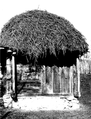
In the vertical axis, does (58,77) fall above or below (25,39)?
Result: below

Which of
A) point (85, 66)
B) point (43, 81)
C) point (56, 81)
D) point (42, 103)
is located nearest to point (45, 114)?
point (42, 103)

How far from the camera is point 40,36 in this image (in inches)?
382

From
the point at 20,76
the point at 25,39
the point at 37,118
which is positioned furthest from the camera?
the point at 20,76

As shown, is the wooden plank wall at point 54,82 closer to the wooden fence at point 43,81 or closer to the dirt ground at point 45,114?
the wooden fence at point 43,81

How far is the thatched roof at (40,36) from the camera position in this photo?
951cm

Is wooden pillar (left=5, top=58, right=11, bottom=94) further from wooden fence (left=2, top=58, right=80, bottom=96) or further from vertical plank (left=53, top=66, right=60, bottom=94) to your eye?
vertical plank (left=53, top=66, right=60, bottom=94)

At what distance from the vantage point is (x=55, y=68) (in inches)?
409

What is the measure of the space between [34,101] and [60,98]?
1099 millimetres

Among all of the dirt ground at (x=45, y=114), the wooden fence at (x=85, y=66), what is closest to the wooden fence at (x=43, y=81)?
the dirt ground at (x=45, y=114)

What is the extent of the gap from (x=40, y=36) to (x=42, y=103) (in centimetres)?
279

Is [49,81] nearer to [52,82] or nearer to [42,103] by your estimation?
[52,82]

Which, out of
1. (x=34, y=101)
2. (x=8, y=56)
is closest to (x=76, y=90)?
(x=34, y=101)

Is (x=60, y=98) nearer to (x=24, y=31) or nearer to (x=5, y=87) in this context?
(x=5, y=87)

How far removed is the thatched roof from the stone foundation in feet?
6.01
